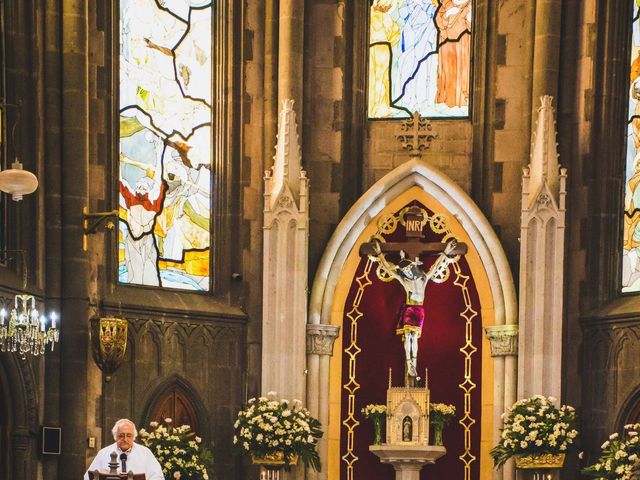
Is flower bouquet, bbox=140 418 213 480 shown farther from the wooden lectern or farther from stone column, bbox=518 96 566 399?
the wooden lectern

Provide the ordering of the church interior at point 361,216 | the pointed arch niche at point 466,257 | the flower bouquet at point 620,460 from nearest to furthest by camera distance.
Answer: the flower bouquet at point 620,460
the church interior at point 361,216
the pointed arch niche at point 466,257

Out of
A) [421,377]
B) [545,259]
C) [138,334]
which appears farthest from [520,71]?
[138,334]

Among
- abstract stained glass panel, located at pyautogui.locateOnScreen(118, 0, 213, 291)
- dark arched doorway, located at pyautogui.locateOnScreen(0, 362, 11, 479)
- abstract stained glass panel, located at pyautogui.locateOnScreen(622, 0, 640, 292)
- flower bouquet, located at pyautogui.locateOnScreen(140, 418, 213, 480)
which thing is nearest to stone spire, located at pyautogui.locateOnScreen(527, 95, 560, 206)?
abstract stained glass panel, located at pyautogui.locateOnScreen(622, 0, 640, 292)

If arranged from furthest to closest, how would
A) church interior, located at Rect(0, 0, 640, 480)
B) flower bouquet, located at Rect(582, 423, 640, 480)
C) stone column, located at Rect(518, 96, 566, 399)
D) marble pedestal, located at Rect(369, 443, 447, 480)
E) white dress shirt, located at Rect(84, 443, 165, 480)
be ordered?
marble pedestal, located at Rect(369, 443, 447, 480), stone column, located at Rect(518, 96, 566, 399), church interior, located at Rect(0, 0, 640, 480), flower bouquet, located at Rect(582, 423, 640, 480), white dress shirt, located at Rect(84, 443, 165, 480)

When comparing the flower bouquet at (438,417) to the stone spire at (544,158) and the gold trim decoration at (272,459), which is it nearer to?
the gold trim decoration at (272,459)

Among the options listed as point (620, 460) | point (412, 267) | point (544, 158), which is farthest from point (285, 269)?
point (620, 460)

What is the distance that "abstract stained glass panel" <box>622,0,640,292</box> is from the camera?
1977 cm

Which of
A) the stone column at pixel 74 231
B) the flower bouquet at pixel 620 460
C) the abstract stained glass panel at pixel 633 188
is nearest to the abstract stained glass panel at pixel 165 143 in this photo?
the stone column at pixel 74 231

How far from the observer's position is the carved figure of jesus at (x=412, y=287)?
2017 cm

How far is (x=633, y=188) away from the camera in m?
19.9

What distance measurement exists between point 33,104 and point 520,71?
643 centimetres

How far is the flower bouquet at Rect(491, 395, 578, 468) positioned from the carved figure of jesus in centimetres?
163

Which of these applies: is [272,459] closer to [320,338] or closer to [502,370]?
[320,338]

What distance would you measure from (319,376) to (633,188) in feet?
14.7
